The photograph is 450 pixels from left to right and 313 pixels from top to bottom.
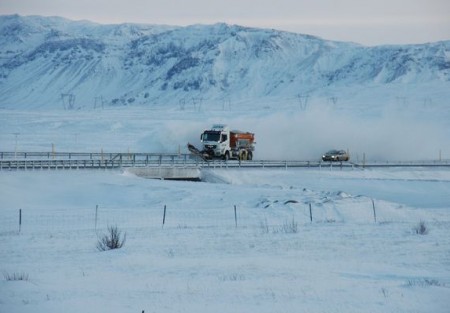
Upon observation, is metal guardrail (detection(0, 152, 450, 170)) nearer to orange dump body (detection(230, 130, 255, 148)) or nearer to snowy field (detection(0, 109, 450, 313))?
snowy field (detection(0, 109, 450, 313))

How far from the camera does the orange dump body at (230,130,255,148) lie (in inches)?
2896

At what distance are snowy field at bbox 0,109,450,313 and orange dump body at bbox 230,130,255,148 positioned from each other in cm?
1164

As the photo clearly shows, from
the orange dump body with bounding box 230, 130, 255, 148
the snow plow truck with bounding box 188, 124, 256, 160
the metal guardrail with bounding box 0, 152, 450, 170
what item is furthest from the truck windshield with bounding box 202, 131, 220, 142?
the orange dump body with bounding box 230, 130, 255, 148

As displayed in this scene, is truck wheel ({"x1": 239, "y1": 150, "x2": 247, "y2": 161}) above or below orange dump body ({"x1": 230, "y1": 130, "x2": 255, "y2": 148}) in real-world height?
below

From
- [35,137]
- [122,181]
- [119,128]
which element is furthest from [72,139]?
[122,181]

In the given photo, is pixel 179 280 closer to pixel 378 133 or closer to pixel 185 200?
pixel 185 200

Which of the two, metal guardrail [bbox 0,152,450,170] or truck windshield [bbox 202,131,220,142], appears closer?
metal guardrail [bbox 0,152,450,170]

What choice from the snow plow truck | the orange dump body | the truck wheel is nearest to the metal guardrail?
the snow plow truck

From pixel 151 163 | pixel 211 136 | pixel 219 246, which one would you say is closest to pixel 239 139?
pixel 211 136

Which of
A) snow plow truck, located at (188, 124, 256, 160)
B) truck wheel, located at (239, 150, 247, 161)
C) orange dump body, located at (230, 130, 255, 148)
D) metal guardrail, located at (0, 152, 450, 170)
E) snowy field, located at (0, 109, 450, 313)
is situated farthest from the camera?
truck wheel, located at (239, 150, 247, 161)

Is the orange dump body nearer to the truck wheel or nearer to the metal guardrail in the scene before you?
the truck wheel

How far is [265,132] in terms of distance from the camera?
374 feet

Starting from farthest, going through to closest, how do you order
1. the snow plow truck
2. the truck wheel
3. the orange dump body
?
the truck wheel < the orange dump body < the snow plow truck

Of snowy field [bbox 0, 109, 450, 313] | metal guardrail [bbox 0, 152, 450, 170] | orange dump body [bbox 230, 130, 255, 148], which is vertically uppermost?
orange dump body [bbox 230, 130, 255, 148]
